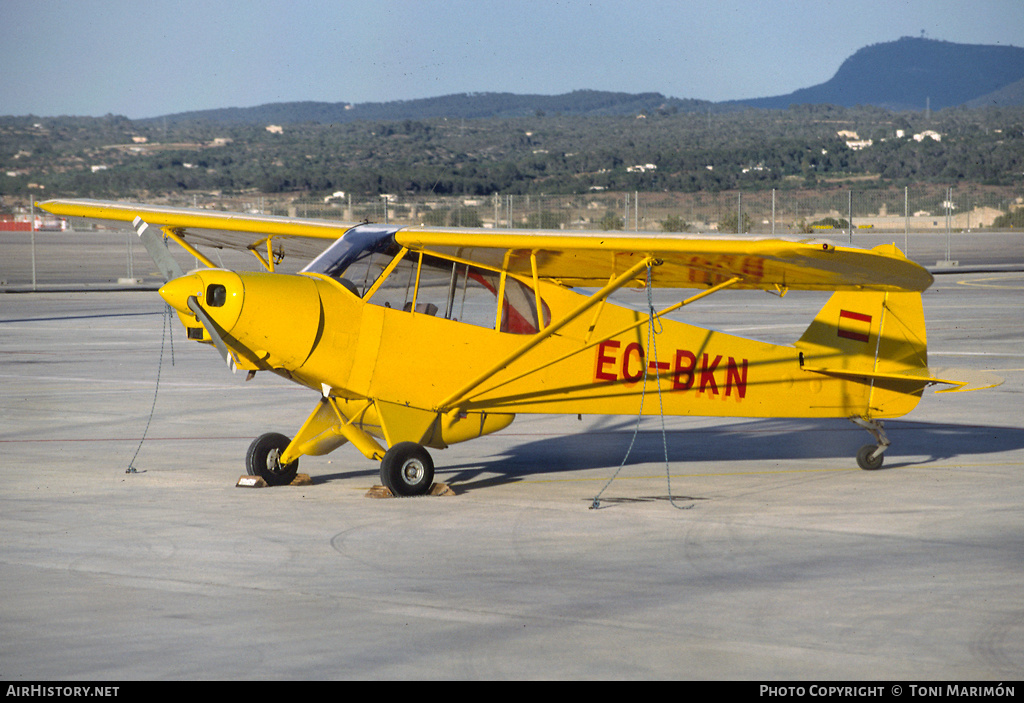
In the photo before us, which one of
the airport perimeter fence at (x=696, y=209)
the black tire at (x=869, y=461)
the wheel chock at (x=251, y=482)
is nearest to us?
the wheel chock at (x=251, y=482)

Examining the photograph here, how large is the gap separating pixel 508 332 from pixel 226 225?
9.89ft

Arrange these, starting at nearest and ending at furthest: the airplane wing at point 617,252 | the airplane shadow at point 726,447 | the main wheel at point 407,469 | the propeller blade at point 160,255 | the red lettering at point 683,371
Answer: the airplane wing at point 617,252
the main wheel at point 407,469
the propeller blade at point 160,255
the red lettering at point 683,371
the airplane shadow at point 726,447

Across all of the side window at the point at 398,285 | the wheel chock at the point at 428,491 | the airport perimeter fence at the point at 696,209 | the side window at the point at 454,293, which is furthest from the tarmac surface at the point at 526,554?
the airport perimeter fence at the point at 696,209

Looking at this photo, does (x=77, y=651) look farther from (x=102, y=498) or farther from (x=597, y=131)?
(x=597, y=131)

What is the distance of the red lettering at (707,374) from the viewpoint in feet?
33.4

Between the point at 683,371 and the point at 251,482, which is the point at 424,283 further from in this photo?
the point at 683,371

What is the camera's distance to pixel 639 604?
20.0 ft

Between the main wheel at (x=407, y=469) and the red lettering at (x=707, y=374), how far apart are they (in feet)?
9.00

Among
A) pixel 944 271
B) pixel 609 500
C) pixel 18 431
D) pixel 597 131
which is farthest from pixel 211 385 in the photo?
pixel 597 131

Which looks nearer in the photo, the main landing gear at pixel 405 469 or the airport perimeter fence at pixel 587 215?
the main landing gear at pixel 405 469

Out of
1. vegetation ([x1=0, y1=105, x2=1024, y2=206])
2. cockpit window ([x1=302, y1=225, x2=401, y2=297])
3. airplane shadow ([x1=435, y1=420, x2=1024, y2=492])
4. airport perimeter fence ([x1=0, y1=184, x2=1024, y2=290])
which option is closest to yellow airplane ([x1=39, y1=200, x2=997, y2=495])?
cockpit window ([x1=302, y1=225, x2=401, y2=297])

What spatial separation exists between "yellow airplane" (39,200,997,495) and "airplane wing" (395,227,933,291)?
2 cm

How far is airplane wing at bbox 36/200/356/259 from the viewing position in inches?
404

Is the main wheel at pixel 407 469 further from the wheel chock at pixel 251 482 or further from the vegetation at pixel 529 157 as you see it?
the vegetation at pixel 529 157
